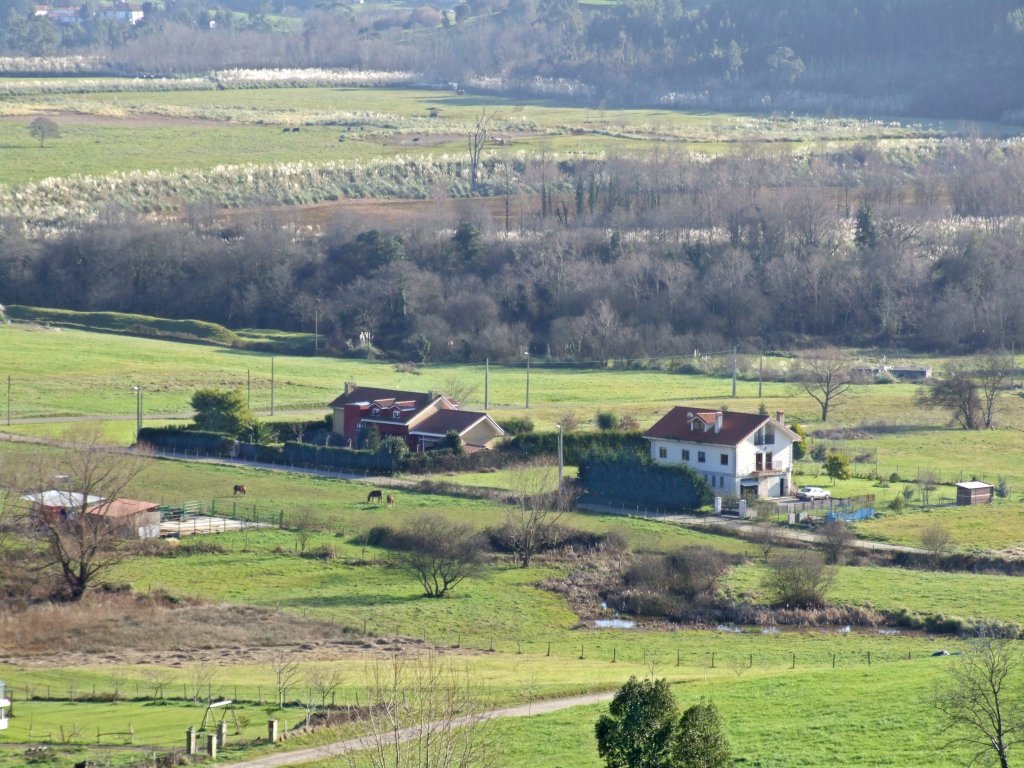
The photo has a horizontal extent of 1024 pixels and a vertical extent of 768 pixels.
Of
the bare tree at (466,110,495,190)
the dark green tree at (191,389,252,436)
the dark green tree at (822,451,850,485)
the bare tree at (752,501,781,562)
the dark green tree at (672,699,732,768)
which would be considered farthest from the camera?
the bare tree at (466,110,495,190)

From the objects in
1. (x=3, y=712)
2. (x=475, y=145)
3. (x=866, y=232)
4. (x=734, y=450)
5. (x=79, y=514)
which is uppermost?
(x=475, y=145)

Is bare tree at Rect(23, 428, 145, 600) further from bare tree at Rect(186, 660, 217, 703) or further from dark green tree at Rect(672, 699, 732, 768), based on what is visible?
dark green tree at Rect(672, 699, 732, 768)

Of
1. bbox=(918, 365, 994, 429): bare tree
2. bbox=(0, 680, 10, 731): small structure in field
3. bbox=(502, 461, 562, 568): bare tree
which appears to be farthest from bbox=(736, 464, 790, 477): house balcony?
bbox=(0, 680, 10, 731): small structure in field

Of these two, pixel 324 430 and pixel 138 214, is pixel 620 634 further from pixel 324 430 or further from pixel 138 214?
pixel 138 214

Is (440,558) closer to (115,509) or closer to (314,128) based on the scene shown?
(115,509)

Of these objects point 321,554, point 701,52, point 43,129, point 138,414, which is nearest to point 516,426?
point 138,414

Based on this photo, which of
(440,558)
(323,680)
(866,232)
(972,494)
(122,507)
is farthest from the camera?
(866,232)
